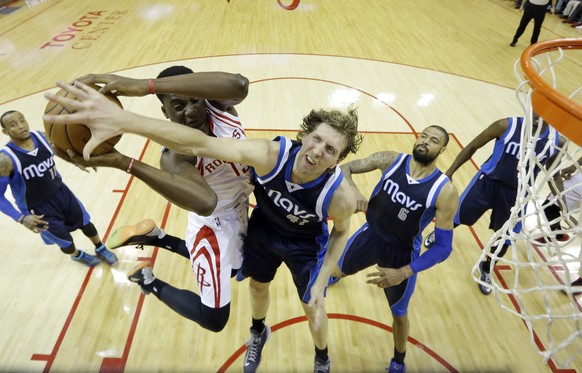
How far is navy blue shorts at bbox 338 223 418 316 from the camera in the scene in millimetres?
2732

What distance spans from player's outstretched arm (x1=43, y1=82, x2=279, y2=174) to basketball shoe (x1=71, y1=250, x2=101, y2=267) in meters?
2.63

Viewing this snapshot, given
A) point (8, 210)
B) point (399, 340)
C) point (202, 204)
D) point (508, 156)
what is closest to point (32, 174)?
point (8, 210)

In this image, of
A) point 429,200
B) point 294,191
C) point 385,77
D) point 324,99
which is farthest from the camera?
point 385,77

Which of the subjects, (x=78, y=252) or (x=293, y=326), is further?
(x=78, y=252)

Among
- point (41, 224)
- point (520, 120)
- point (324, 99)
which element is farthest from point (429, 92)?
point (41, 224)

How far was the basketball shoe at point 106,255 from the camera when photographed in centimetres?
382

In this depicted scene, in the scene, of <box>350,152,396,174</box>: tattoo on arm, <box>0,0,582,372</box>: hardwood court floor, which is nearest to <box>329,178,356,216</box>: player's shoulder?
<box>350,152,396,174</box>: tattoo on arm

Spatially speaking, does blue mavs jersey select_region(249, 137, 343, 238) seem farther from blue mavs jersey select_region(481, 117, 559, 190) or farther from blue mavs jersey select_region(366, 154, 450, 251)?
blue mavs jersey select_region(481, 117, 559, 190)

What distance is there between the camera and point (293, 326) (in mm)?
3361

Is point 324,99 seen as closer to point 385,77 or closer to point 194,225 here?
point 385,77

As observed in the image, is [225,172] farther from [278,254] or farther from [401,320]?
[401,320]

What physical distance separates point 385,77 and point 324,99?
1.65m

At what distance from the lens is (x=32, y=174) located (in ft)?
10.6

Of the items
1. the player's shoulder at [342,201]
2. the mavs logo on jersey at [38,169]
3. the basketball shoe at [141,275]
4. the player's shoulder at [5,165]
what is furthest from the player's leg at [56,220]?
the player's shoulder at [342,201]
